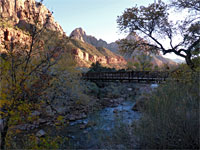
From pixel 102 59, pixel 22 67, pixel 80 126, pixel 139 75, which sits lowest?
pixel 80 126

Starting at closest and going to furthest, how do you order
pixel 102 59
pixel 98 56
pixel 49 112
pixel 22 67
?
pixel 22 67
pixel 49 112
pixel 98 56
pixel 102 59

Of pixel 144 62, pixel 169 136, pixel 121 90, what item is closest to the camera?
pixel 169 136

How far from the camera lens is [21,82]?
3531 mm

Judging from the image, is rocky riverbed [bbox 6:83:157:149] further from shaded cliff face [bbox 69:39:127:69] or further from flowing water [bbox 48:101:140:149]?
shaded cliff face [bbox 69:39:127:69]

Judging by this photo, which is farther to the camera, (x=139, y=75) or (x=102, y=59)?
(x=102, y=59)

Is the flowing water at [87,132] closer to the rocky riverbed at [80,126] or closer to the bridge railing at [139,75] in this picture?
the rocky riverbed at [80,126]

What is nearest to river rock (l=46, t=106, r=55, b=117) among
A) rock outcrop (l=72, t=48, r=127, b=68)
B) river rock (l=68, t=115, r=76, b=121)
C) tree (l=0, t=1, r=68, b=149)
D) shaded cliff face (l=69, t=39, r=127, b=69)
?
river rock (l=68, t=115, r=76, b=121)

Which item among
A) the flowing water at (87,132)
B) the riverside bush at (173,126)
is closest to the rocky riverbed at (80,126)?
the flowing water at (87,132)

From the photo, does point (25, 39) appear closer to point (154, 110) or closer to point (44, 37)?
point (44, 37)

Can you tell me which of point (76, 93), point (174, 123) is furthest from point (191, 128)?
point (76, 93)

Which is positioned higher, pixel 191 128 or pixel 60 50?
pixel 60 50

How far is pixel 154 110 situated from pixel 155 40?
619 cm

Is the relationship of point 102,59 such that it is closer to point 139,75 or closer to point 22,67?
point 139,75

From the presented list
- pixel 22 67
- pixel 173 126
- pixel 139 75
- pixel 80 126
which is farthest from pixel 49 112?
pixel 173 126
